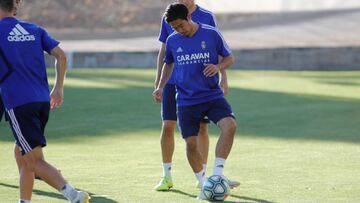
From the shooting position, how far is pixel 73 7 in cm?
4319

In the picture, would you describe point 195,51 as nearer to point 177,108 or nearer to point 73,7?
point 177,108

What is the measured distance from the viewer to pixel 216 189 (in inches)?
358

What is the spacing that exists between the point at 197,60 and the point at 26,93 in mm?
1758

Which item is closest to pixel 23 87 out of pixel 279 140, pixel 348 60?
pixel 279 140

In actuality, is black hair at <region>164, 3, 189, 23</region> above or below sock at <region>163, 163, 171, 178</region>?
above

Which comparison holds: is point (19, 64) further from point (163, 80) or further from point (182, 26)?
point (163, 80)

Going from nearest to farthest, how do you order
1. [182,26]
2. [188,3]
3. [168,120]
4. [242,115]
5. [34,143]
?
[34,143] → [182,26] → [188,3] → [168,120] → [242,115]

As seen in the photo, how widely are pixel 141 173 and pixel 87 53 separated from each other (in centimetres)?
1664

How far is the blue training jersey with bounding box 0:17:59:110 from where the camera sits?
8.36 m

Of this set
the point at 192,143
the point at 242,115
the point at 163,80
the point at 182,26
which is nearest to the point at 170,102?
the point at 163,80

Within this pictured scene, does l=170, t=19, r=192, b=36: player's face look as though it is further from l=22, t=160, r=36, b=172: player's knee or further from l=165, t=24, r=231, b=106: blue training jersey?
l=22, t=160, r=36, b=172: player's knee

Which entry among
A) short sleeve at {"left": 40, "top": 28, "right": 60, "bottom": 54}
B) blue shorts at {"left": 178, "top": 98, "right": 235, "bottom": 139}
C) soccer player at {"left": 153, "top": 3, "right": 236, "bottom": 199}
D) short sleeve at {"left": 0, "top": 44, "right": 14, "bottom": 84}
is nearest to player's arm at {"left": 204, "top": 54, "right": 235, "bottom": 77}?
soccer player at {"left": 153, "top": 3, "right": 236, "bottom": 199}

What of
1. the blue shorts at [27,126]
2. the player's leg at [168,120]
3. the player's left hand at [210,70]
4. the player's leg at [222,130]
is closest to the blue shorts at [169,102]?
the player's leg at [168,120]

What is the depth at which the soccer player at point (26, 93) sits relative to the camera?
8336 millimetres
